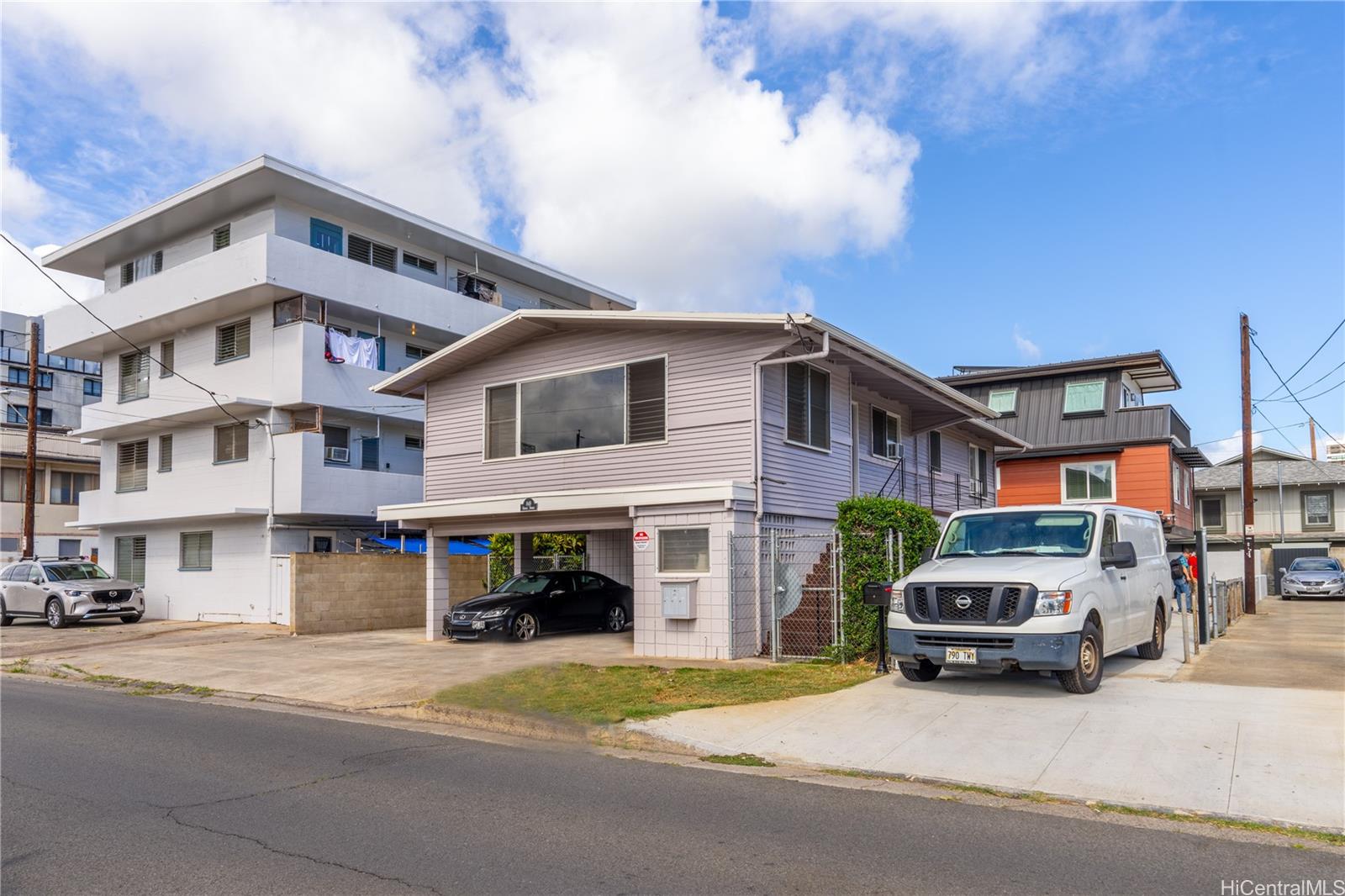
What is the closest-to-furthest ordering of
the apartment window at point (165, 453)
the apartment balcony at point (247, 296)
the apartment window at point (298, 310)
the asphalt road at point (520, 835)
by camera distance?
the asphalt road at point (520, 835)
the apartment balcony at point (247, 296)
the apartment window at point (298, 310)
the apartment window at point (165, 453)

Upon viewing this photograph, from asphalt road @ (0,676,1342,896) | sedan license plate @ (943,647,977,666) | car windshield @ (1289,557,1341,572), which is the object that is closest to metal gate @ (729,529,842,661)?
sedan license plate @ (943,647,977,666)

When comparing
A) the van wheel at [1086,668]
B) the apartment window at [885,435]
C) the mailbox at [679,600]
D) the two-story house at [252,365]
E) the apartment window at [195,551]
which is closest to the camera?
the van wheel at [1086,668]

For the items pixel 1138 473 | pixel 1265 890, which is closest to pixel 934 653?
pixel 1265 890

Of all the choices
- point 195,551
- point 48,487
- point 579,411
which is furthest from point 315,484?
point 48,487

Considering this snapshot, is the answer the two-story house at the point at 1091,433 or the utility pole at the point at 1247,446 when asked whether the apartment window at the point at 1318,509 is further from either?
the utility pole at the point at 1247,446

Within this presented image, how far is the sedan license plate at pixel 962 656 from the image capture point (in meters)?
10.4

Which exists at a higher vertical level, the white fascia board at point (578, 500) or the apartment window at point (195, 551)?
the white fascia board at point (578, 500)

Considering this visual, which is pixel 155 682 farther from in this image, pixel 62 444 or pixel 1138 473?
pixel 62 444

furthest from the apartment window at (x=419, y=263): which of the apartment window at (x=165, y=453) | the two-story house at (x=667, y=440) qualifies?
the two-story house at (x=667, y=440)

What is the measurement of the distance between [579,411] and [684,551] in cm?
380

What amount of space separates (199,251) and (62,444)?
19.1m

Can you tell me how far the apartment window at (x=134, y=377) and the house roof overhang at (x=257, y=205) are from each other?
3.26 metres

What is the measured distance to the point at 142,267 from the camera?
3141cm

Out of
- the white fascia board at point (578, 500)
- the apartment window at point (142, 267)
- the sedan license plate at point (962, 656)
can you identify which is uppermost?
the apartment window at point (142, 267)
